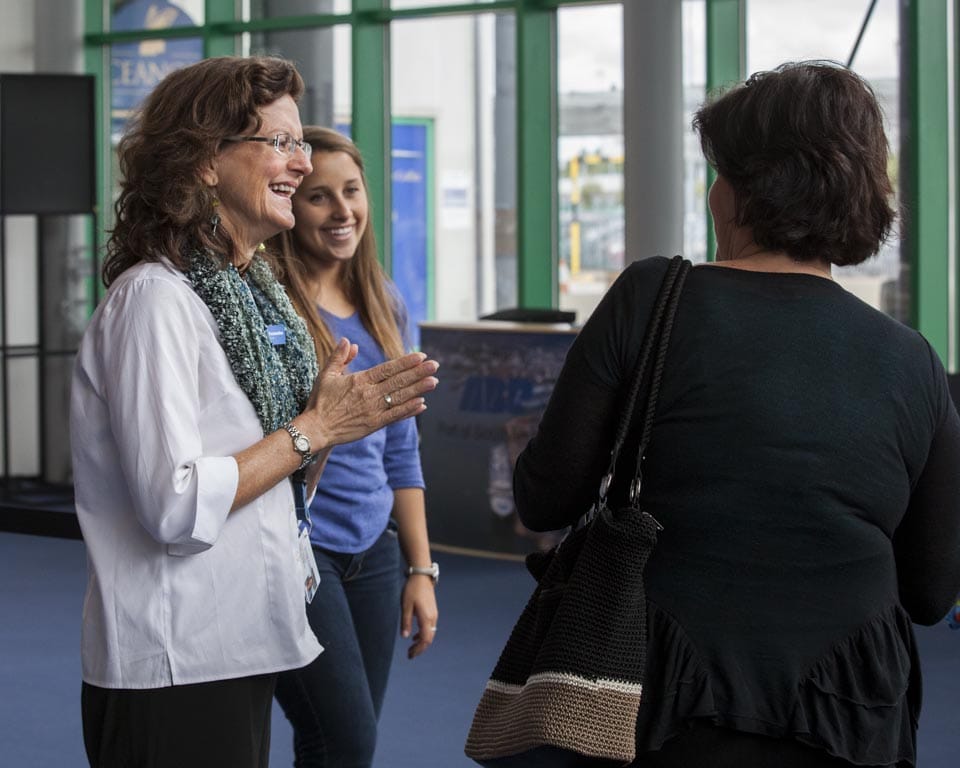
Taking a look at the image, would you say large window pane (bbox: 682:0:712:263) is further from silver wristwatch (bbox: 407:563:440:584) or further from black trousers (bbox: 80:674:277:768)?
black trousers (bbox: 80:674:277:768)

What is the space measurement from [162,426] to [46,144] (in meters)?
7.37

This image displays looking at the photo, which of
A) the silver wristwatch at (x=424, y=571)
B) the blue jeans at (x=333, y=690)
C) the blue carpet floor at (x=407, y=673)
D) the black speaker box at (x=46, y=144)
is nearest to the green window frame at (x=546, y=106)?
the black speaker box at (x=46, y=144)

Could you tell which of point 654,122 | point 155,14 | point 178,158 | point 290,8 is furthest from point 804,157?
point 155,14

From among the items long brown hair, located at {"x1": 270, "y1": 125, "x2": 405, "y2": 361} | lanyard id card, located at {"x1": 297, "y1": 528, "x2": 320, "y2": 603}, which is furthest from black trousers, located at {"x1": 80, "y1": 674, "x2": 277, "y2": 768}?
long brown hair, located at {"x1": 270, "y1": 125, "x2": 405, "y2": 361}

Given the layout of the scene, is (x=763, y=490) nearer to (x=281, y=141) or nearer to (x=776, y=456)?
(x=776, y=456)

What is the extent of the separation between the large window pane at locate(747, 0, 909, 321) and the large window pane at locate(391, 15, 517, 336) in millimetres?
1625

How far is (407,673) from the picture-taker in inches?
194

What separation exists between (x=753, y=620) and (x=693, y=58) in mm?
7051

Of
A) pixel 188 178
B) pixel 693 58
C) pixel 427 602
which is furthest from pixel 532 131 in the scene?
pixel 188 178

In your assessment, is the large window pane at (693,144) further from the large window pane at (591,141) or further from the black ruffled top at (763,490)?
the black ruffled top at (763,490)

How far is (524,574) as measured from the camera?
669 centimetres

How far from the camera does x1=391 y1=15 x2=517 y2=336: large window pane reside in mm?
8984

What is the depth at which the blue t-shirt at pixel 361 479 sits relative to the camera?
249 cm

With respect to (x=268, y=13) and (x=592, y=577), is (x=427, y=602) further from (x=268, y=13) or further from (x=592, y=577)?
(x=268, y=13)
